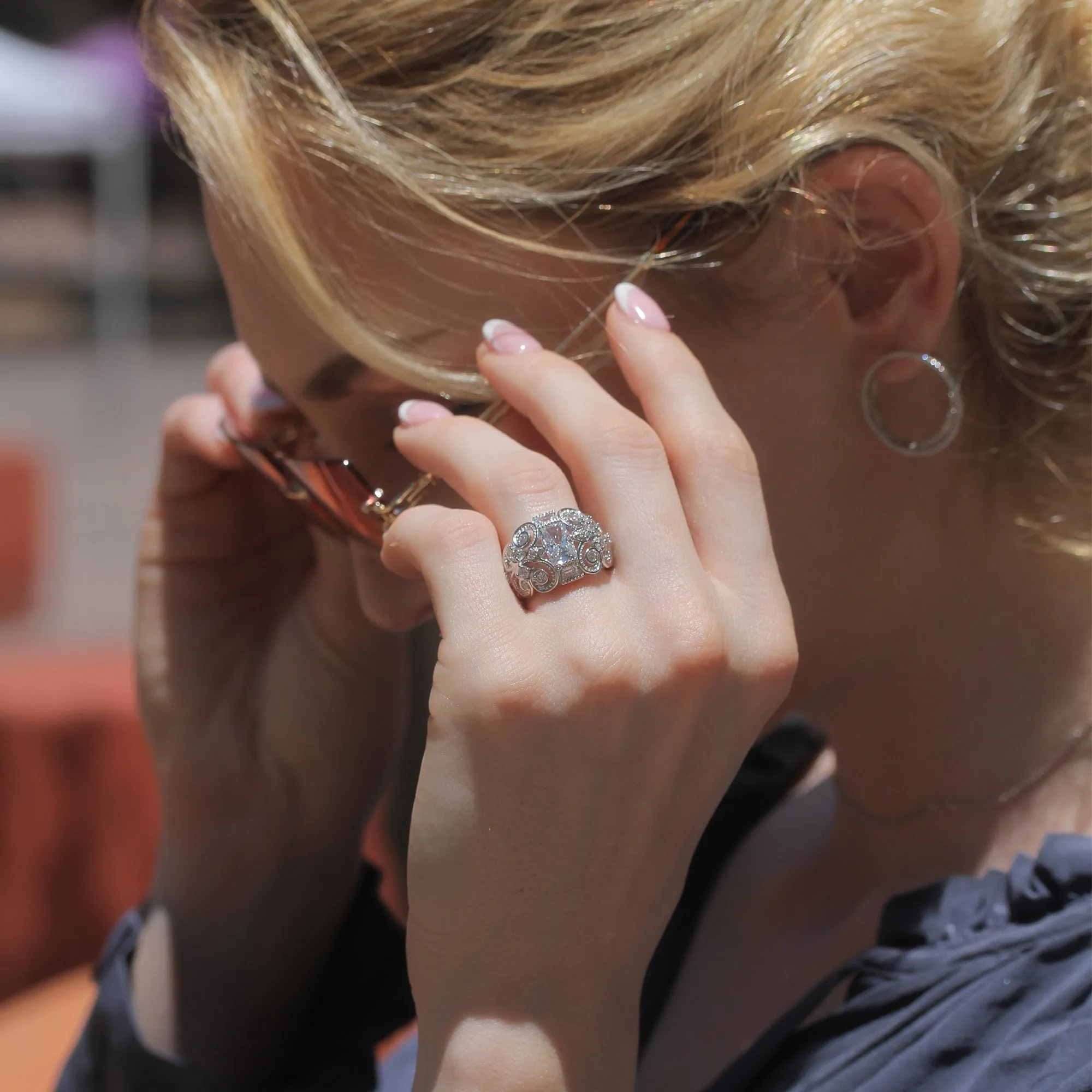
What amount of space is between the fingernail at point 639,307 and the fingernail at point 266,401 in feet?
1.56

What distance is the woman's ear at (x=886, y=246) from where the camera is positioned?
88 centimetres

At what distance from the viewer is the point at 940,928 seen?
95 centimetres

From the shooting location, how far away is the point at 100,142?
29.0 feet

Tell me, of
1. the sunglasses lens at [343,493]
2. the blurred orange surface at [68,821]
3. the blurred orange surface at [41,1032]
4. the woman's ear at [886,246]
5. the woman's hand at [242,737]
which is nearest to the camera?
the woman's ear at [886,246]

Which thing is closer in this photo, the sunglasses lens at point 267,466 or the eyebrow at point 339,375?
the eyebrow at point 339,375

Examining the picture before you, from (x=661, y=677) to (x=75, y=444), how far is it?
7472 millimetres

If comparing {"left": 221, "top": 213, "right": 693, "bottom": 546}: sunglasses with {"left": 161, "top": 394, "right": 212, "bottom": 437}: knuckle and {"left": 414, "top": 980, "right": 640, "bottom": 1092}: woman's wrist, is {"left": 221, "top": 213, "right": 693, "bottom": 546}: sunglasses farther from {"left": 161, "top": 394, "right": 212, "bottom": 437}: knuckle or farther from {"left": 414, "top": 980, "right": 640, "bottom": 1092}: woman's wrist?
{"left": 414, "top": 980, "right": 640, "bottom": 1092}: woman's wrist

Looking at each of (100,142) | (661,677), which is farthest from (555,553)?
(100,142)

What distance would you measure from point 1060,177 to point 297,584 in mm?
1067

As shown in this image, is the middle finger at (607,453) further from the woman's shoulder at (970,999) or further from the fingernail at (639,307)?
the woman's shoulder at (970,999)

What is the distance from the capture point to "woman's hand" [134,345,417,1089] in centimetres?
141

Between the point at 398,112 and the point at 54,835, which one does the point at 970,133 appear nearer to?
the point at 398,112

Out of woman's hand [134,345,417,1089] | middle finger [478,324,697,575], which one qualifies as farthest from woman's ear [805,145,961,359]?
woman's hand [134,345,417,1089]

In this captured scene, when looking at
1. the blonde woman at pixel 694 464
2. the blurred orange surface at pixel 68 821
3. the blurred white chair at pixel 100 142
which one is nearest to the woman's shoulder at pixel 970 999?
the blonde woman at pixel 694 464
